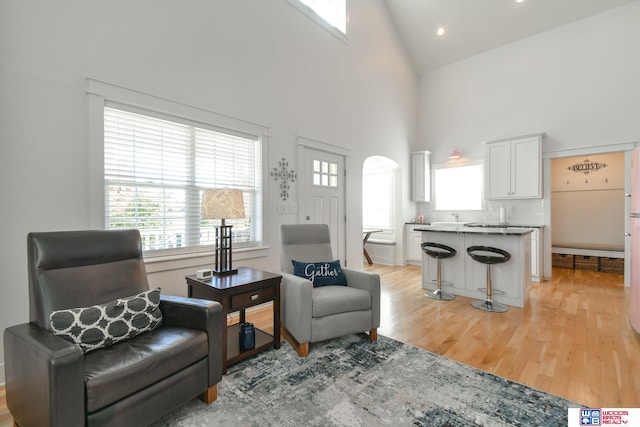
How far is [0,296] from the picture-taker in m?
2.03

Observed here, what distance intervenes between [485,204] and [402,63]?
3314 millimetres

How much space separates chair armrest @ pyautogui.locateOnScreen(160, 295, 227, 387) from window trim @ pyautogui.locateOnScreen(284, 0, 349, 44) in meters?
3.85

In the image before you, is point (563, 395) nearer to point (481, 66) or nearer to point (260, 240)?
point (260, 240)

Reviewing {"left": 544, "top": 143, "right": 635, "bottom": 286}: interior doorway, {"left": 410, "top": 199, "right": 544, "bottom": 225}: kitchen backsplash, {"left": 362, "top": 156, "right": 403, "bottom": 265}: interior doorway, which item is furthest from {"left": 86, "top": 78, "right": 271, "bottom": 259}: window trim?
{"left": 544, "top": 143, "right": 635, "bottom": 286}: interior doorway

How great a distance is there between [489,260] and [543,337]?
925 mm

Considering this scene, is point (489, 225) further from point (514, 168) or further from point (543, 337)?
point (543, 337)

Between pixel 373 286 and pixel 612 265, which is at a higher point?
pixel 373 286

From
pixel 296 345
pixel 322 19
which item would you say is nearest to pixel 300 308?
pixel 296 345

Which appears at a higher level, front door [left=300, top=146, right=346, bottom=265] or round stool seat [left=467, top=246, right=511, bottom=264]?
front door [left=300, top=146, right=346, bottom=265]

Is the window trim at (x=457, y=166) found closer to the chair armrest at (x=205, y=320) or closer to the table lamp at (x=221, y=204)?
the table lamp at (x=221, y=204)

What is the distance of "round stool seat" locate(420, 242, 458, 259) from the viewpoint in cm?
384

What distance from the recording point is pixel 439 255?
389 cm

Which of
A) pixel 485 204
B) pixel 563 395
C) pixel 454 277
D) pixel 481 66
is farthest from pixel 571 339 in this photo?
pixel 481 66

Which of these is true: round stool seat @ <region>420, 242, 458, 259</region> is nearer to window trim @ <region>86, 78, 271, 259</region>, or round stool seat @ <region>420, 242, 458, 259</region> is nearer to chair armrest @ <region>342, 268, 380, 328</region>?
chair armrest @ <region>342, 268, 380, 328</region>
